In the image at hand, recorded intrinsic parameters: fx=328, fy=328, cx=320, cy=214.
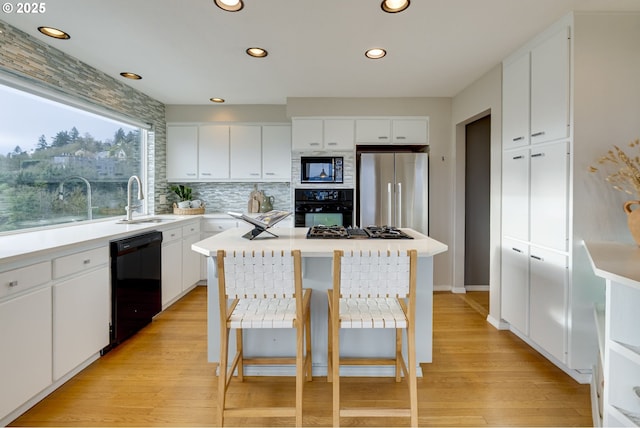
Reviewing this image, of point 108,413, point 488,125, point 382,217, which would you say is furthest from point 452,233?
point 108,413

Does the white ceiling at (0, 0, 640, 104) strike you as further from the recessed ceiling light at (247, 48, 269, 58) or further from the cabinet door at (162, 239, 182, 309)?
the cabinet door at (162, 239, 182, 309)

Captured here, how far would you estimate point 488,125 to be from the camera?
4.00 meters

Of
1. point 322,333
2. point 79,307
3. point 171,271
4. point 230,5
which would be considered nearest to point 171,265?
point 171,271

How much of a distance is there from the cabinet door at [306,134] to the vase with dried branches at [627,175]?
2766 millimetres

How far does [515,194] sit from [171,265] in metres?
3.42

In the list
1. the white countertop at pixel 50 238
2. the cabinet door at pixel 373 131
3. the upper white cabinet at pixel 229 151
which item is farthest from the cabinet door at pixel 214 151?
the cabinet door at pixel 373 131

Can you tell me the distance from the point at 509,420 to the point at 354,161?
3019 millimetres

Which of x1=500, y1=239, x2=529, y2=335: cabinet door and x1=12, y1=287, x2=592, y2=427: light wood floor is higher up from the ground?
x1=500, y1=239, x2=529, y2=335: cabinet door

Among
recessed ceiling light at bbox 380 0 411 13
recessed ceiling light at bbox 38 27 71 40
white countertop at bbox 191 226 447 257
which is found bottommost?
white countertop at bbox 191 226 447 257

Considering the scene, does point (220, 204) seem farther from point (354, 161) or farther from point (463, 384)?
point (463, 384)

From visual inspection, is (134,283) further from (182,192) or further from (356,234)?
(182,192)

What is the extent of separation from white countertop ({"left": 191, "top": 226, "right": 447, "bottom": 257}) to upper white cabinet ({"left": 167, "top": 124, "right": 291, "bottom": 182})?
2289 millimetres

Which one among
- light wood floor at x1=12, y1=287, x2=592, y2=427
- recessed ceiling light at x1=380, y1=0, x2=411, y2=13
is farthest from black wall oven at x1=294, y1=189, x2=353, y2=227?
recessed ceiling light at x1=380, y1=0, x2=411, y2=13

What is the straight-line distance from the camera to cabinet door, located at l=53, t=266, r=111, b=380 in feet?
6.72
